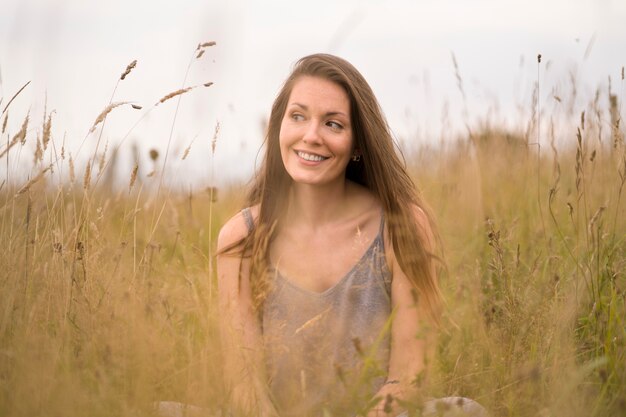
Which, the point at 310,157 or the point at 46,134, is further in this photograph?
the point at 310,157

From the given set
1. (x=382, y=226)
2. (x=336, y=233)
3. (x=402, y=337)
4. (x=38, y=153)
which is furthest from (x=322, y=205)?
(x=38, y=153)

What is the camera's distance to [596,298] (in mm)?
2498

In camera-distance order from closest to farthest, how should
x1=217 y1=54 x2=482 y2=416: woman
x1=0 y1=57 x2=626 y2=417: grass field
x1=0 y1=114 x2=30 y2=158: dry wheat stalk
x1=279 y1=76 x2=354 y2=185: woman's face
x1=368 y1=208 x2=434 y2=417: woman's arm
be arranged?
x1=0 y1=57 x2=626 y2=417: grass field < x1=0 y1=114 x2=30 y2=158: dry wheat stalk < x1=368 y1=208 x2=434 y2=417: woman's arm < x1=217 y1=54 x2=482 y2=416: woman < x1=279 y1=76 x2=354 y2=185: woman's face

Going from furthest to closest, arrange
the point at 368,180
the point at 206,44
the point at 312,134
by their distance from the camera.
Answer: the point at 368,180
the point at 312,134
the point at 206,44

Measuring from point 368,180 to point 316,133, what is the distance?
0.37 metres

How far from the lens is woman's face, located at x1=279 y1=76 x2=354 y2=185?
2680mm

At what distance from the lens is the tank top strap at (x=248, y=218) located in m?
2.82

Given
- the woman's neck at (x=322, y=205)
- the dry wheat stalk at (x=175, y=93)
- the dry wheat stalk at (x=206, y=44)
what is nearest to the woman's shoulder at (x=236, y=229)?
the woman's neck at (x=322, y=205)

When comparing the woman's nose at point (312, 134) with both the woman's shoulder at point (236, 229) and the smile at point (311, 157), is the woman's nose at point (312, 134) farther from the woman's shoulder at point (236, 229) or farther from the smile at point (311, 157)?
the woman's shoulder at point (236, 229)

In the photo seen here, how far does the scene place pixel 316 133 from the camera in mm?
2656

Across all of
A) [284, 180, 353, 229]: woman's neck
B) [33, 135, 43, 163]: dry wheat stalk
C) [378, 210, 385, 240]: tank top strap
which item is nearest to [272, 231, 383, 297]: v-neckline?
[378, 210, 385, 240]: tank top strap

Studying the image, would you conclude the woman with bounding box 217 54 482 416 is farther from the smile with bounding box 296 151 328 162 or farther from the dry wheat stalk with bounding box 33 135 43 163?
the dry wheat stalk with bounding box 33 135 43 163

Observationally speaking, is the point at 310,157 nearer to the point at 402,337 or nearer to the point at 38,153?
the point at 402,337

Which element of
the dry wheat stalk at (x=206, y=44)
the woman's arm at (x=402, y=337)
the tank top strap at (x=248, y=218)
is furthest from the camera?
the tank top strap at (x=248, y=218)
